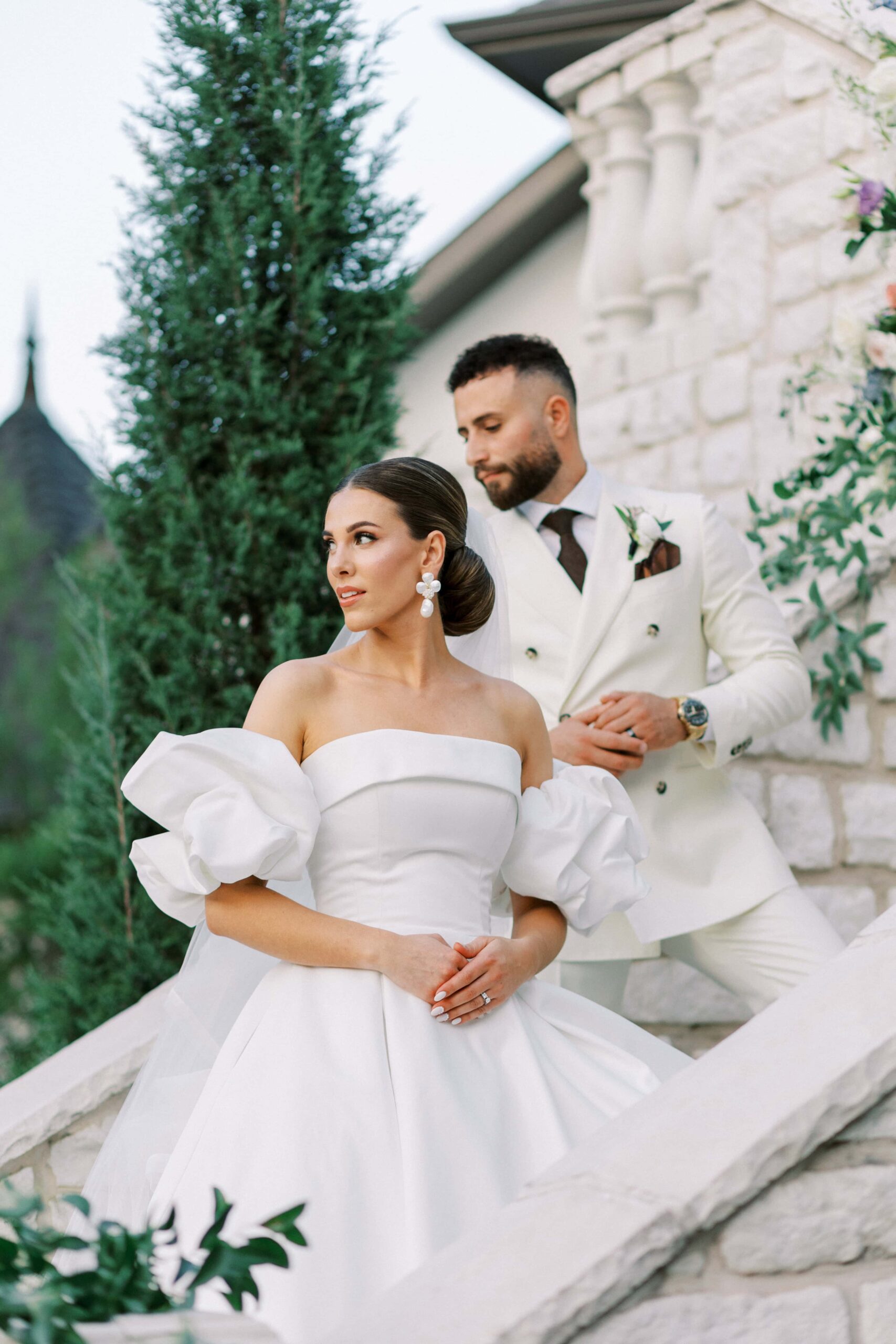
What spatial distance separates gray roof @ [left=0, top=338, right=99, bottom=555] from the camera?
12.3 meters

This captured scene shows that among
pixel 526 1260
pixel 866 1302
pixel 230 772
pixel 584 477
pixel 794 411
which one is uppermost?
pixel 794 411

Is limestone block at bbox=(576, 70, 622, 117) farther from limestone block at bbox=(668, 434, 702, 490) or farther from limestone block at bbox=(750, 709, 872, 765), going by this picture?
limestone block at bbox=(750, 709, 872, 765)

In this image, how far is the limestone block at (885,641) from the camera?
4.04m

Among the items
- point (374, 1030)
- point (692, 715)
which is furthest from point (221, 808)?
point (692, 715)

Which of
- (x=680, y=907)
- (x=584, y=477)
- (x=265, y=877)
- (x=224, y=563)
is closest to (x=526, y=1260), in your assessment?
(x=265, y=877)

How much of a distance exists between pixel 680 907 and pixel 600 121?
4.56 meters

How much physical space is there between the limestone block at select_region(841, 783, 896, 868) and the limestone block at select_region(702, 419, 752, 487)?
6.14 ft

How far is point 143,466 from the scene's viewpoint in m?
4.20

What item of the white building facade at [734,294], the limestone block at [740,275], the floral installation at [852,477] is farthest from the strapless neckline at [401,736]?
the limestone block at [740,275]

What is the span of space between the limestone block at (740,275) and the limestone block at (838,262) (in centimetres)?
31

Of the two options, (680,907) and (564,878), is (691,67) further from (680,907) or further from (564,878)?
(564,878)

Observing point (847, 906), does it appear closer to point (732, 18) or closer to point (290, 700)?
point (290, 700)

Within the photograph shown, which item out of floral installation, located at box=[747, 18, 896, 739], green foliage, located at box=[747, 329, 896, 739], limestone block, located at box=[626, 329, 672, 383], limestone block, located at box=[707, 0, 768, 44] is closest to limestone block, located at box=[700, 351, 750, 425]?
limestone block, located at box=[626, 329, 672, 383]

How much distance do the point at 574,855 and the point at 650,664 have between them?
2.98ft
